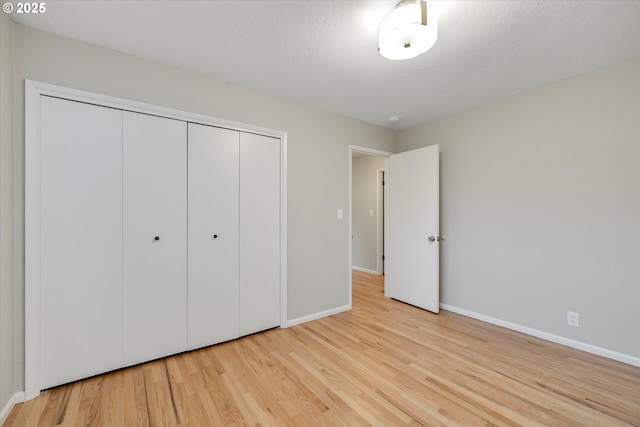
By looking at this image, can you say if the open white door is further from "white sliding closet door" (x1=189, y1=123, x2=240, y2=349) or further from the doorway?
"white sliding closet door" (x1=189, y1=123, x2=240, y2=349)

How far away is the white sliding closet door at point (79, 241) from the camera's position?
1730 mm

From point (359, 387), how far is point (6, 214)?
8.07ft

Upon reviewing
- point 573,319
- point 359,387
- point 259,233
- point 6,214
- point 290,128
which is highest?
point 290,128

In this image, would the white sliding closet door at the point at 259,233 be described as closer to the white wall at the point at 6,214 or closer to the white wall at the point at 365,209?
the white wall at the point at 6,214

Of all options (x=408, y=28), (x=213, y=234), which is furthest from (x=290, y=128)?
(x=408, y=28)

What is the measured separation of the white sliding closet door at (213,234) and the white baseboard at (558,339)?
264 cm

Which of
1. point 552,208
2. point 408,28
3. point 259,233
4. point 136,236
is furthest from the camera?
point 259,233

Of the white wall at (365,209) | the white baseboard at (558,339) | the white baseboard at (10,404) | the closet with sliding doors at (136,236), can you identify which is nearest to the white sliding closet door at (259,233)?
the closet with sliding doors at (136,236)

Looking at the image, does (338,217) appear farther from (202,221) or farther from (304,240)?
(202,221)

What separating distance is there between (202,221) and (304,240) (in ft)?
3.52

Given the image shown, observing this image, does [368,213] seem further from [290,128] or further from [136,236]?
[136,236]

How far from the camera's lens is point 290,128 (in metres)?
2.78

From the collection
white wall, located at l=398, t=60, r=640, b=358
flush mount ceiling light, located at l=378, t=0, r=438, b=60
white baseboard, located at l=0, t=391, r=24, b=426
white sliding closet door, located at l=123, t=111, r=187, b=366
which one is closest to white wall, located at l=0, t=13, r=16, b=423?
white baseboard, located at l=0, t=391, r=24, b=426

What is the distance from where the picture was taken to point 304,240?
2891 millimetres
